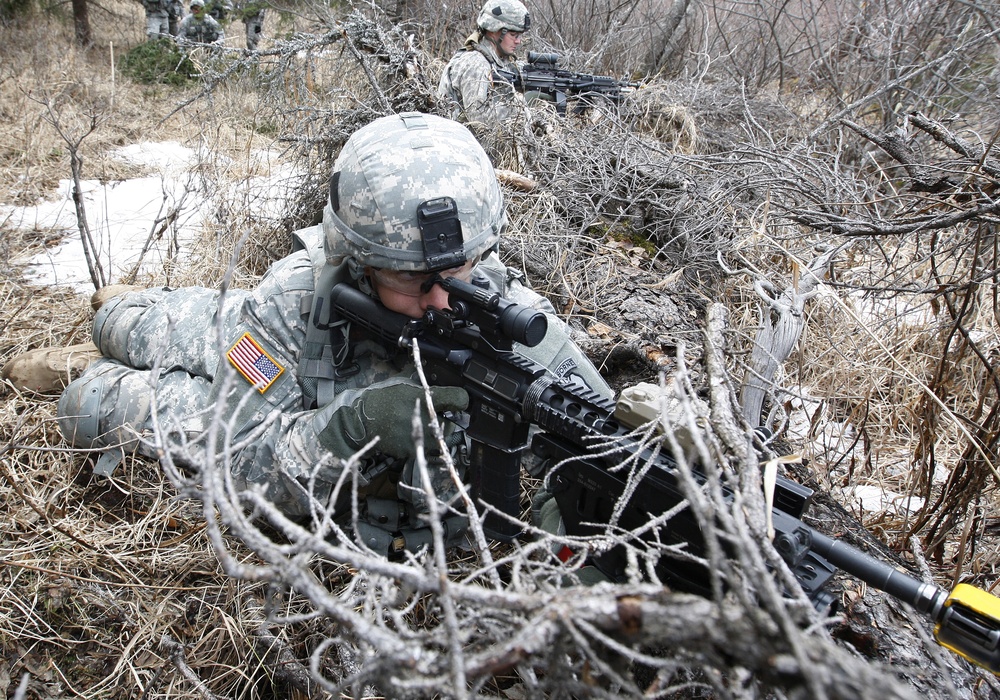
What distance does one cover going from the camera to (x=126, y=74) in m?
9.80

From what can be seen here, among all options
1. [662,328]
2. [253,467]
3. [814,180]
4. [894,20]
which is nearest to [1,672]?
[253,467]

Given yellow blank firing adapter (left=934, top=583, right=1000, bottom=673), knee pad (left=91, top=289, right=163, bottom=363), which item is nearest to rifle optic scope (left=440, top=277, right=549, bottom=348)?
yellow blank firing adapter (left=934, top=583, right=1000, bottom=673)

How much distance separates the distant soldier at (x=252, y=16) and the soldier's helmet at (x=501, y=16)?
4.38 metres

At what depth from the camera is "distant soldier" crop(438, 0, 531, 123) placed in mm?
5219

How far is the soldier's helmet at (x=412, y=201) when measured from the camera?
7.36 ft

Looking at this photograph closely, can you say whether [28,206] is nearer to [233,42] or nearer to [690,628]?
[690,628]

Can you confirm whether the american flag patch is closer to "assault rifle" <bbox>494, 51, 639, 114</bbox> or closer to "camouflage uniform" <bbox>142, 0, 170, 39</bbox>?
"assault rifle" <bbox>494, 51, 639, 114</bbox>

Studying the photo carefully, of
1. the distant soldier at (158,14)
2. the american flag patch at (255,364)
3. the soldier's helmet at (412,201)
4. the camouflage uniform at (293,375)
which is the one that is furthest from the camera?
the distant soldier at (158,14)

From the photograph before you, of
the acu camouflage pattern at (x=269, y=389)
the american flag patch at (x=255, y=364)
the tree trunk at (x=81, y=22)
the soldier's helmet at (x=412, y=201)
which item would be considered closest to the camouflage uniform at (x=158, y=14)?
the tree trunk at (x=81, y=22)

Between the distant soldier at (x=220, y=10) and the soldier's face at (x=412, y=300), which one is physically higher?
the soldier's face at (x=412, y=300)

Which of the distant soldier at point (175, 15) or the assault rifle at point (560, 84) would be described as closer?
the assault rifle at point (560, 84)

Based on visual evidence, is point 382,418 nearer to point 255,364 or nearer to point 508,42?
point 255,364

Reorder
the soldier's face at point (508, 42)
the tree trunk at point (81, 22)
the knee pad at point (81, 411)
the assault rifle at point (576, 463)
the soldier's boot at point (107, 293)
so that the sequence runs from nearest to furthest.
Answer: the assault rifle at point (576, 463), the knee pad at point (81, 411), the soldier's boot at point (107, 293), the soldier's face at point (508, 42), the tree trunk at point (81, 22)

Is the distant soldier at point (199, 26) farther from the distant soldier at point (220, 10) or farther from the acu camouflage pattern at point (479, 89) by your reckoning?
the acu camouflage pattern at point (479, 89)
